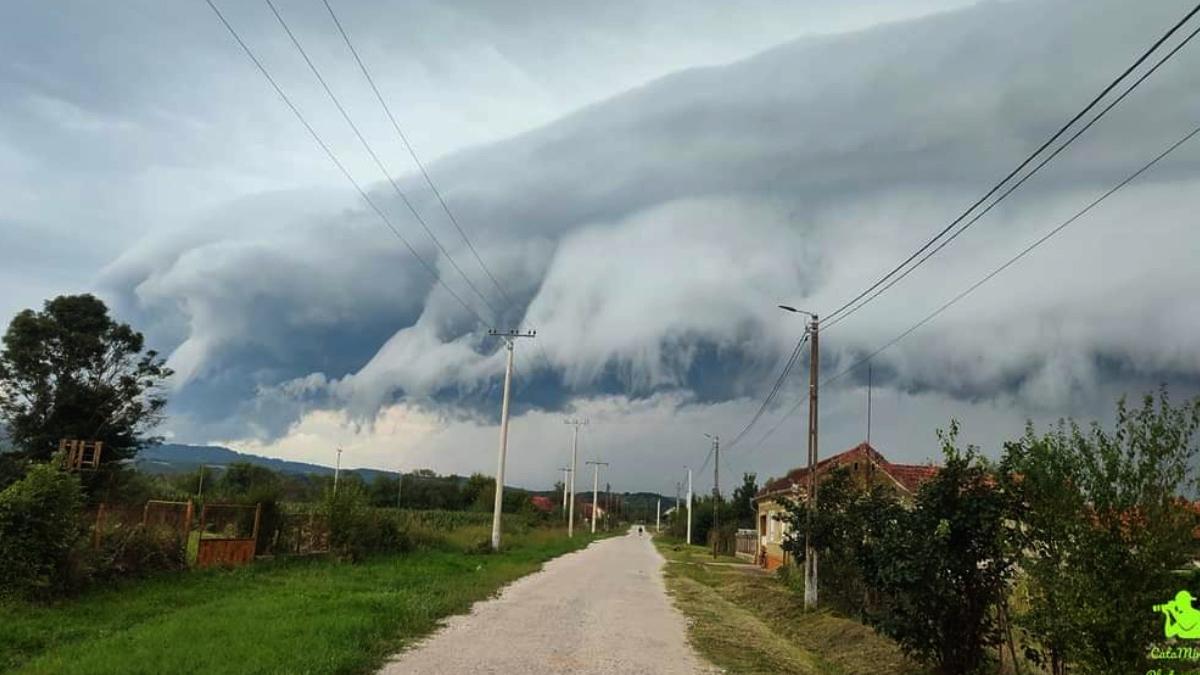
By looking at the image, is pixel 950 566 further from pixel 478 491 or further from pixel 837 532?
pixel 478 491

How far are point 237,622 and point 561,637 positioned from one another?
15.6 ft

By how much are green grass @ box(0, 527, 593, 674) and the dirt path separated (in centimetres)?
58

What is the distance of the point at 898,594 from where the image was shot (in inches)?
429

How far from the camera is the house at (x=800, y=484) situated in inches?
996

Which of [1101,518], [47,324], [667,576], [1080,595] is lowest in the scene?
[667,576]

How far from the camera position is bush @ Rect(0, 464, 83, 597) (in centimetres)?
1391

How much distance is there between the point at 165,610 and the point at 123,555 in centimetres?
349

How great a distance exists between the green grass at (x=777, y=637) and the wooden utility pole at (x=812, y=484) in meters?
0.62

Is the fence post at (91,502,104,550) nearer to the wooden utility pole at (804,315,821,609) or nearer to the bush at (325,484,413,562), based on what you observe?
the bush at (325,484,413,562)

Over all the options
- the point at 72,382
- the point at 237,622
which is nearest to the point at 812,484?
the point at 237,622

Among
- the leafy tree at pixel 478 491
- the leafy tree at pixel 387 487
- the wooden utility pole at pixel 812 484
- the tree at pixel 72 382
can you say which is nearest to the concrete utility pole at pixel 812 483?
the wooden utility pole at pixel 812 484

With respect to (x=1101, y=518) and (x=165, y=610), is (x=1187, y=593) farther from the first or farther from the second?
(x=165, y=610)

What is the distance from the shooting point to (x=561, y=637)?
1343 centimetres

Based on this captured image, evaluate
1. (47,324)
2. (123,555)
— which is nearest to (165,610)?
(123,555)
